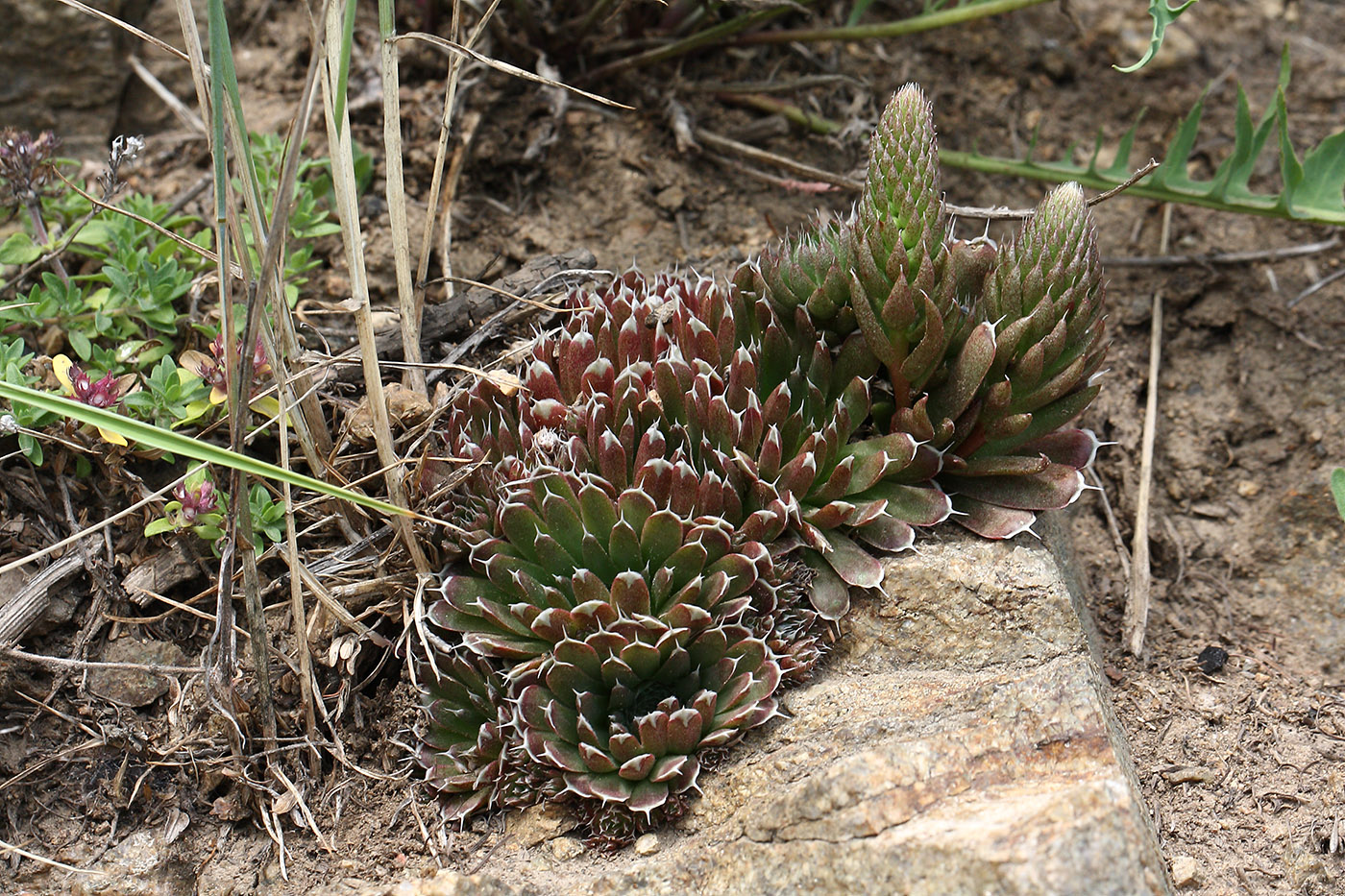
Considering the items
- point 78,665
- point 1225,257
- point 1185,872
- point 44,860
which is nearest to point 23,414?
point 78,665

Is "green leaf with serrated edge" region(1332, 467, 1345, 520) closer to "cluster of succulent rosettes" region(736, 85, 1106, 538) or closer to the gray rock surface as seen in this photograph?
"cluster of succulent rosettes" region(736, 85, 1106, 538)

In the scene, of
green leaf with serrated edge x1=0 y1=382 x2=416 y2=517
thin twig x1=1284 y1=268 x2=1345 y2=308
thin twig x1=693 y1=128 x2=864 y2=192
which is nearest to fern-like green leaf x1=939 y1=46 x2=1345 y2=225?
thin twig x1=1284 y1=268 x2=1345 y2=308

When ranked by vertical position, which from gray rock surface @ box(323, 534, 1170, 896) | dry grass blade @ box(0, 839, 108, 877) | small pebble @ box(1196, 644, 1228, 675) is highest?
gray rock surface @ box(323, 534, 1170, 896)

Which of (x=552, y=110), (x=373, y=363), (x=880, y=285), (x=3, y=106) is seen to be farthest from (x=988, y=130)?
(x=3, y=106)

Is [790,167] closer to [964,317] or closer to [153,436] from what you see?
[964,317]

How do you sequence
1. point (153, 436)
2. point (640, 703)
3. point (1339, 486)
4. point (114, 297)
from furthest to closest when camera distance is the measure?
point (114, 297)
point (1339, 486)
point (640, 703)
point (153, 436)

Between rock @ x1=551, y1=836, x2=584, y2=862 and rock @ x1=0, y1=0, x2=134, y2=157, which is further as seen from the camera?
rock @ x1=0, y1=0, x2=134, y2=157
